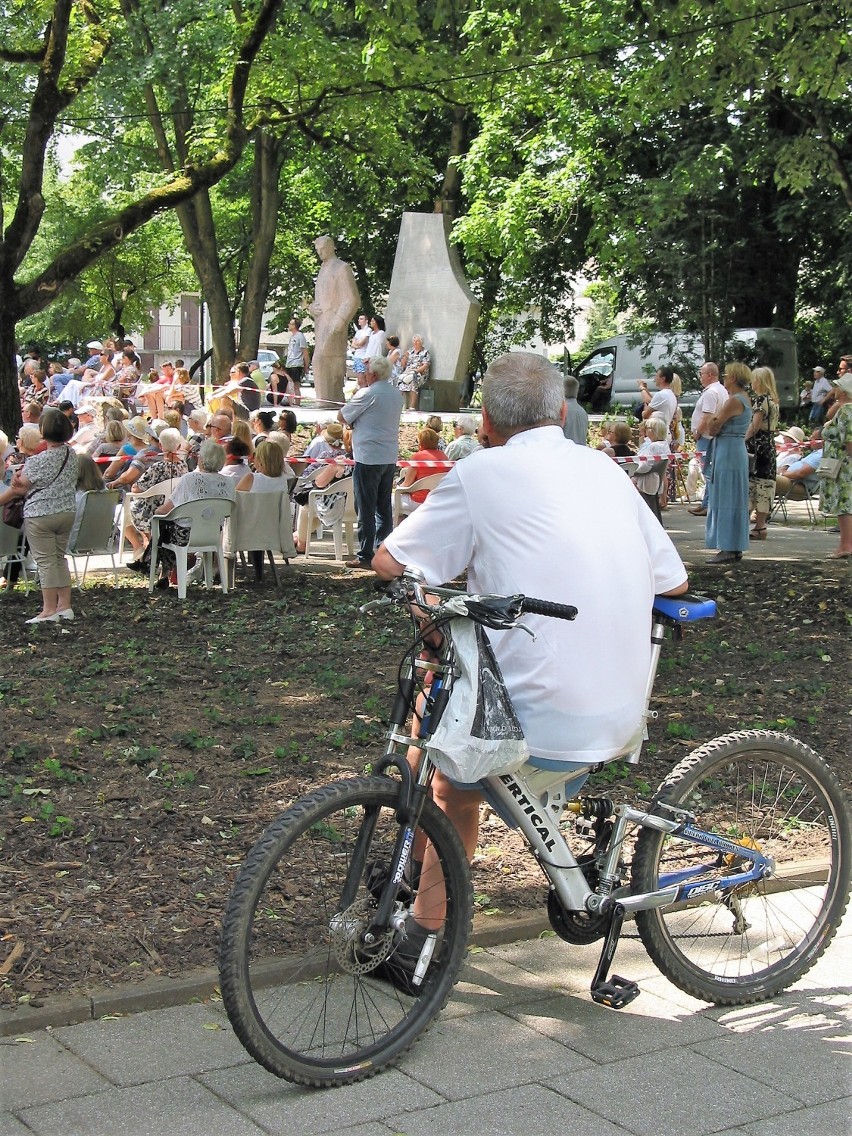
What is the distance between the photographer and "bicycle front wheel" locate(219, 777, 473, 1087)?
11.1 ft

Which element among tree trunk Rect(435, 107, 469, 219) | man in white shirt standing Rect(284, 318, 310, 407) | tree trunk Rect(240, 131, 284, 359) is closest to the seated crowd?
tree trunk Rect(240, 131, 284, 359)

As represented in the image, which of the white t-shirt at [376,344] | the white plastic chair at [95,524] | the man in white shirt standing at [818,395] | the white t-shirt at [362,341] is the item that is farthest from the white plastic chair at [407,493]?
the man in white shirt standing at [818,395]

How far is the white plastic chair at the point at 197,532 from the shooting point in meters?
11.5

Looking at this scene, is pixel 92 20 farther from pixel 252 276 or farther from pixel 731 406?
pixel 252 276

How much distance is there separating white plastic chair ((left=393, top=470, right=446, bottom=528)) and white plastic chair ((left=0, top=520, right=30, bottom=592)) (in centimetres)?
371

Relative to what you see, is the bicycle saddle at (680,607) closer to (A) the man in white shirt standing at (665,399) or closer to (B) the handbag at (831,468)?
(B) the handbag at (831,468)

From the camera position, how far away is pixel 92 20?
16.1m

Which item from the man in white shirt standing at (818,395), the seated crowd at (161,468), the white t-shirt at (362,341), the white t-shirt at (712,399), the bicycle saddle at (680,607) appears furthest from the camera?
the man in white shirt standing at (818,395)

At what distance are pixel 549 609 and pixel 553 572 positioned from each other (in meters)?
0.27

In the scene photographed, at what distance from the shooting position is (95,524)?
449 inches

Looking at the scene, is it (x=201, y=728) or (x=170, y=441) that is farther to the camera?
(x=170, y=441)

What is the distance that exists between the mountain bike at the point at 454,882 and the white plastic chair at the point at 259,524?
322 inches

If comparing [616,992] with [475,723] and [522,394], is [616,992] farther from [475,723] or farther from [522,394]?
[522,394]

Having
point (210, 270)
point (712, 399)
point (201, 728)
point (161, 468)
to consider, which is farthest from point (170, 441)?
point (210, 270)
